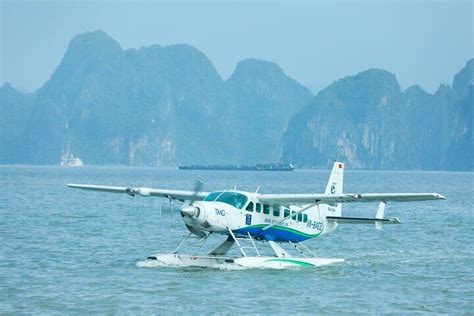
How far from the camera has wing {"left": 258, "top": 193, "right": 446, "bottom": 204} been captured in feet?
90.5

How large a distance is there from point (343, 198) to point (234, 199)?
10.4 ft

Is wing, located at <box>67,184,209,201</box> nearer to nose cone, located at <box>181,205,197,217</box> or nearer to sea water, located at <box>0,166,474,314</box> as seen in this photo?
sea water, located at <box>0,166,474,314</box>

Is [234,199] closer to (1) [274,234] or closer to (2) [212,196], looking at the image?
(2) [212,196]

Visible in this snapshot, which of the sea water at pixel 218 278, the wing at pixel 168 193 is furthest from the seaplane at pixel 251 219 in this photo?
the sea water at pixel 218 278

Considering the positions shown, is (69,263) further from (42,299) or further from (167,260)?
(42,299)

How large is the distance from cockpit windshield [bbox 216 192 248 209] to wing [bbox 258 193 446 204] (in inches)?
25.0

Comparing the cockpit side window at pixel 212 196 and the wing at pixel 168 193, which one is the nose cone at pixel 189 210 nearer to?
the cockpit side window at pixel 212 196

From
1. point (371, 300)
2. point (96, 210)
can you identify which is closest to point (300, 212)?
point (371, 300)

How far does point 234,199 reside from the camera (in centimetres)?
2916

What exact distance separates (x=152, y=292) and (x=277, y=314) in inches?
151

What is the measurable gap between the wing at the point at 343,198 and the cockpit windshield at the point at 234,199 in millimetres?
634

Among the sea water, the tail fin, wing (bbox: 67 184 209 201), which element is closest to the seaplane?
wing (bbox: 67 184 209 201)

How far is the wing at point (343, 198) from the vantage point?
27581 millimetres

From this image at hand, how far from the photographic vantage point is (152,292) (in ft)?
81.6
